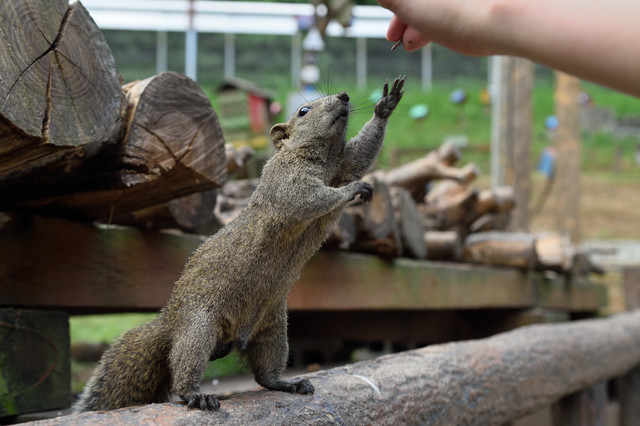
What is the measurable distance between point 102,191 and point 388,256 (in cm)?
219

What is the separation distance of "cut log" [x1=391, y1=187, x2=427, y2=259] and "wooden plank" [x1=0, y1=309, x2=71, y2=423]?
214 centimetres

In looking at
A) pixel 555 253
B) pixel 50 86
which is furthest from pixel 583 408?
pixel 50 86

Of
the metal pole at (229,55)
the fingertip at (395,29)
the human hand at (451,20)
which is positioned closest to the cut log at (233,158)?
the fingertip at (395,29)

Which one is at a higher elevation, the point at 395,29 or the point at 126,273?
the point at 395,29

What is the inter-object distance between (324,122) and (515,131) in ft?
20.8

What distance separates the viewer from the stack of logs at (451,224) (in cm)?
414

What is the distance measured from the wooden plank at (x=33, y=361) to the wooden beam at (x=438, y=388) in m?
0.73

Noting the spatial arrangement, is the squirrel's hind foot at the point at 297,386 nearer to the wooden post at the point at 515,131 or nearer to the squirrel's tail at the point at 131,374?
the squirrel's tail at the point at 131,374

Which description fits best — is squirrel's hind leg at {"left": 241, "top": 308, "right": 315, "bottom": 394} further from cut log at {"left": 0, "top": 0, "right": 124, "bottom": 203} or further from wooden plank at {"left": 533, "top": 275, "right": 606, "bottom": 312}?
wooden plank at {"left": 533, "top": 275, "right": 606, "bottom": 312}

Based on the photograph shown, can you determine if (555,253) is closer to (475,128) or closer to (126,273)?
(126,273)

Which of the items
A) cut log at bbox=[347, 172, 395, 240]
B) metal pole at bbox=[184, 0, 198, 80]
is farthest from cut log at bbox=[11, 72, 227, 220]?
metal pole at bbox=[184, 0, 198, 80]

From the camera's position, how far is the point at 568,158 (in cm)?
945

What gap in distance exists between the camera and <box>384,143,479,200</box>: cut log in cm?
511

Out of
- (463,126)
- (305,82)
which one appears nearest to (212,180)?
(305,82)
